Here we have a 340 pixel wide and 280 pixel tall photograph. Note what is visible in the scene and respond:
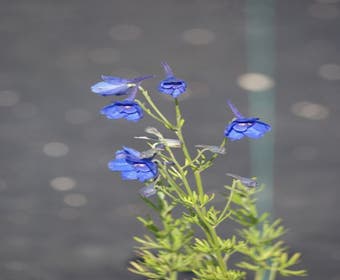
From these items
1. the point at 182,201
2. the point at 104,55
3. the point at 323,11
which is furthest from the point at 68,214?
the point at 182,201

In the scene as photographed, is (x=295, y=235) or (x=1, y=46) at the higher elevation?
(x=1, y=46)

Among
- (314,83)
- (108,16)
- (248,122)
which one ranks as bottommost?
(248,122)

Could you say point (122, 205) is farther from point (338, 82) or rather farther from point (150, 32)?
point (338, 82)

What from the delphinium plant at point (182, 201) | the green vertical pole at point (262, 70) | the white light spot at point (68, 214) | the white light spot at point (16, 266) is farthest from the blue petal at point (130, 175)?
the white light spot at point (16, 266)

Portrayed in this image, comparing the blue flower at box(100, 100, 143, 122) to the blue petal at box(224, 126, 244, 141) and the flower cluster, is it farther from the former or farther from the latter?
the blue petal at box(224, 126, 244, 141)

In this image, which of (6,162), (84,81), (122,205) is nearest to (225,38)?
(84,81)

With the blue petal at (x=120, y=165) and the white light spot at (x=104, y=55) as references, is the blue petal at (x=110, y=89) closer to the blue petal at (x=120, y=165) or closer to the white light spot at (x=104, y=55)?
the blue petal at (x=120, y=165)

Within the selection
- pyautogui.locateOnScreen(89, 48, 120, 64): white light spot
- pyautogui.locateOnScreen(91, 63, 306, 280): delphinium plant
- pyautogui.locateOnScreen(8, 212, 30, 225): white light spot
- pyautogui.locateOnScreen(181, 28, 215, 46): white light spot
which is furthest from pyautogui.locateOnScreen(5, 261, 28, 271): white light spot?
pyautogui.locateOnScreen(91, 63, 306, 280): delphinium plant

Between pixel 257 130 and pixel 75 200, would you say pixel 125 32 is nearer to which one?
pixel 75 200
